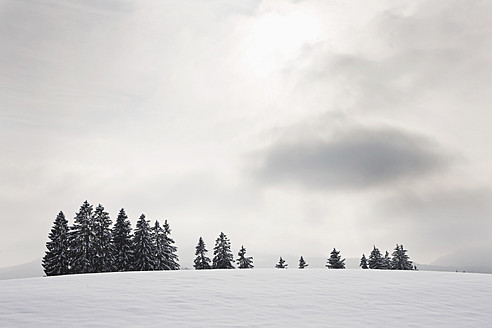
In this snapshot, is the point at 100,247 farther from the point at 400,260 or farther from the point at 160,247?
the point at 400,260

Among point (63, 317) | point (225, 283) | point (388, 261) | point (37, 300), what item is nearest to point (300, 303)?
point (225, 283)

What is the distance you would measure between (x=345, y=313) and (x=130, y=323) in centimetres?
613

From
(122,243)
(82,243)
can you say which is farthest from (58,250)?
(122,243)

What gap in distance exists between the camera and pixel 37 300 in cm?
1084

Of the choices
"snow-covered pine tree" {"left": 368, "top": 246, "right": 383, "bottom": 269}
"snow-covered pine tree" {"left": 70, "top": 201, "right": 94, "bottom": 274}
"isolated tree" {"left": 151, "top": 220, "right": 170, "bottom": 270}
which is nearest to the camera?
"snow-covered pine tree" {"left": 70, "top": 201, "right": 94, "bottom": 274}

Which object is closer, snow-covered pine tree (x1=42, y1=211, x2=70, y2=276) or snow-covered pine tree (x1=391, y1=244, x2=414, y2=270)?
snow-covered pine tree (x1=42, y1=211, x2=70, y2=276)

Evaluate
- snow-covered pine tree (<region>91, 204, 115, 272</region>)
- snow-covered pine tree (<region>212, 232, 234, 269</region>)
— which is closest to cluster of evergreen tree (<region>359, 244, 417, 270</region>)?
snow-covered pine tree (<region>212, 232, 234, 269</region>)

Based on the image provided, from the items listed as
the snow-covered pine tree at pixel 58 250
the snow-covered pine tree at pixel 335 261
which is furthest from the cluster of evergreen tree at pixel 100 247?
the snow-covered pine tree at pixel 335 261

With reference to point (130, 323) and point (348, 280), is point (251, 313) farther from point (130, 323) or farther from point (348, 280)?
point (348, 280)

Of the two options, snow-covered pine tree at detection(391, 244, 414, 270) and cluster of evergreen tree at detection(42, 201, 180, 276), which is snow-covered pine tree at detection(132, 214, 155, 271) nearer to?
cluster of evergreen tree at detection(42, 201, 180, 276)

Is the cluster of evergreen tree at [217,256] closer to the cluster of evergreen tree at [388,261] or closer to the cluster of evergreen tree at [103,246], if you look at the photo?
the cluster of evergreen tree at [103,246]

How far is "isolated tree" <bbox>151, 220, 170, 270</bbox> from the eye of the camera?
152 feet

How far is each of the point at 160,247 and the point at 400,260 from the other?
4075cm

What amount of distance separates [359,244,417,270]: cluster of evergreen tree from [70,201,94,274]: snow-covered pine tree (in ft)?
142
